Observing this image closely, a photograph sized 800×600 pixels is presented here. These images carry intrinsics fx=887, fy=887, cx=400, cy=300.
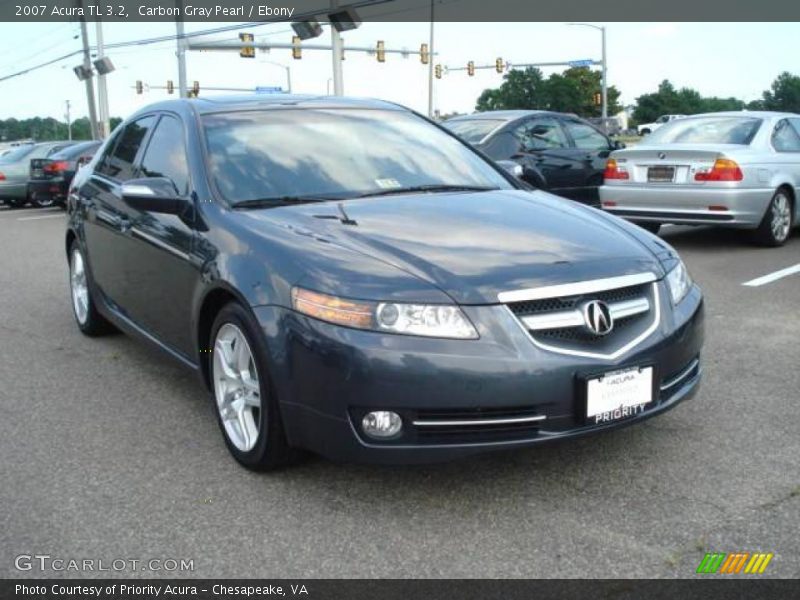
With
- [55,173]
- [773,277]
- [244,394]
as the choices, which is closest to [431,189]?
[244,394]

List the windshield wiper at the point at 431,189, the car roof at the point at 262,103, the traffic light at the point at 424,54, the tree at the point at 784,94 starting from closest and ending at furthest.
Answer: the windshield wiper at the point at 431,189, the car roof at the point at 262,103, the traffic light at the point at 424,54, the tree at the point at 784,94

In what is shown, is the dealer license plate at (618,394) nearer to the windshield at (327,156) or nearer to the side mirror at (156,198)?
the windshield at (327,156)

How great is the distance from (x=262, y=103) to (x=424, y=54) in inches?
1500

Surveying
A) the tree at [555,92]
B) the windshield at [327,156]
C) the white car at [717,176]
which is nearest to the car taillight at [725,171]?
the white car at [717,176]

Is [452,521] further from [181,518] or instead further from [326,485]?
[181,518]

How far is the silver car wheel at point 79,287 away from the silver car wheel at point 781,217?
22.6 ft

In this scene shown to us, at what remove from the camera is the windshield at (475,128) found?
10.5 m

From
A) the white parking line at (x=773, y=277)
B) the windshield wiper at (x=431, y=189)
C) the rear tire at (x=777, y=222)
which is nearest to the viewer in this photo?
the windshield wiper at (x=431, y=189)

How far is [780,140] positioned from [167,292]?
7.66m

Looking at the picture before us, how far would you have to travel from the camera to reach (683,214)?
9062 millimetres

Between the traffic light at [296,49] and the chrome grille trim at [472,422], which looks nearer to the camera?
the chrome grille trim at [472,422]

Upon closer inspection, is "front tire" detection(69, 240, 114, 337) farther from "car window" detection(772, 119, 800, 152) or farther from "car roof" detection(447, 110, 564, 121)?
"car window" detection(772, 119, 800, 152)

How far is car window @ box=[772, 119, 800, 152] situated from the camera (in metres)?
9.51

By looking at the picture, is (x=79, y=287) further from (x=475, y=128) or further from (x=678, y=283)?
(x=475, y=128)
